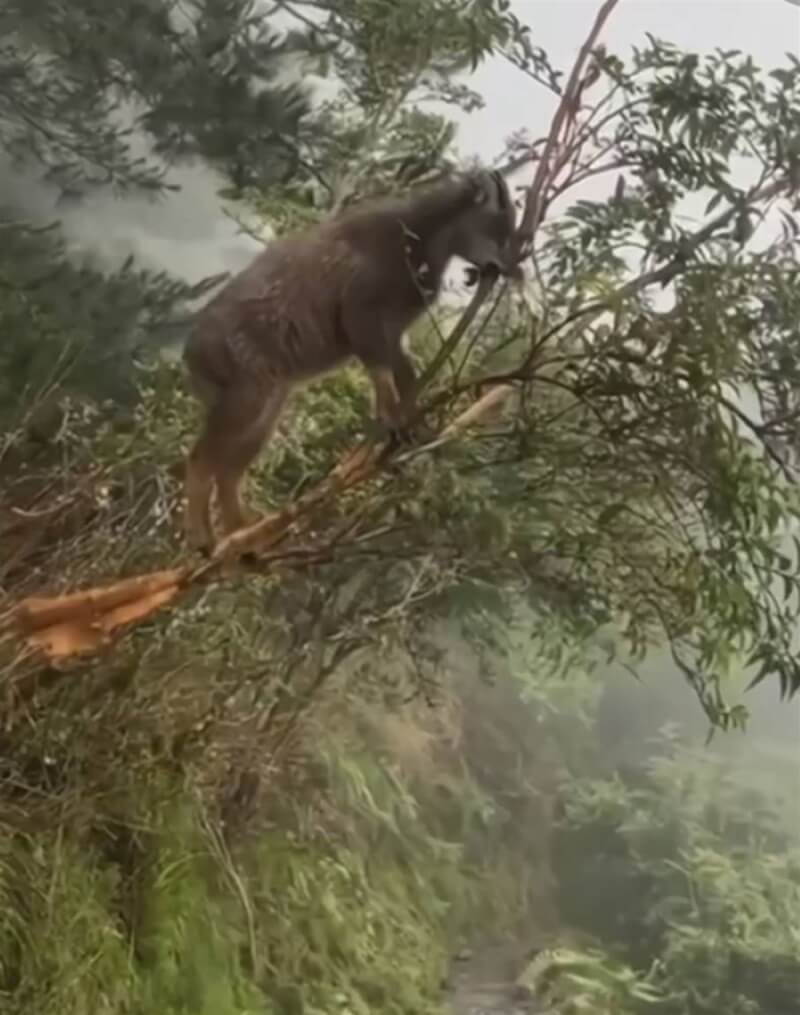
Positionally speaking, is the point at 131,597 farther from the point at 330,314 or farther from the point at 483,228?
the point at 483,228

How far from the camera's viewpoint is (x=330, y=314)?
132cm

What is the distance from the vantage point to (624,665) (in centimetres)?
161

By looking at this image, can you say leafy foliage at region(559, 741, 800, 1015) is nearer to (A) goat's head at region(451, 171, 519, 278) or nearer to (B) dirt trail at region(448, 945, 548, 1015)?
(B) dirt trail at region(448, 945, 548, 1015)

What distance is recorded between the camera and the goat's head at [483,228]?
1324mm

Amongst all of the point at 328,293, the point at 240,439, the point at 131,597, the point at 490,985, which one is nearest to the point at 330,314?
the point at 328,293

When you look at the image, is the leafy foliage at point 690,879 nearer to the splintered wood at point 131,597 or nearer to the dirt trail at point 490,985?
the dirt trail at point 490,985

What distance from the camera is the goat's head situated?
1.32 meters

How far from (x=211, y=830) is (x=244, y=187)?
594 mm

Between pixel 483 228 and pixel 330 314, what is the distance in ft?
0.46

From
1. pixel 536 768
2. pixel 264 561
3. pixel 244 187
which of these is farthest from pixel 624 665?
pixel 244 187

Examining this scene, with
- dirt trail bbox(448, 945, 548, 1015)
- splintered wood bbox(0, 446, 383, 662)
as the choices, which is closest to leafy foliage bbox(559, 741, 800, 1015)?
dirt trail bbox(448, 945, 548, 1015)

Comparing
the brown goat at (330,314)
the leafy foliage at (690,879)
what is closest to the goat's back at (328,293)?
the brown goat at (330,314)

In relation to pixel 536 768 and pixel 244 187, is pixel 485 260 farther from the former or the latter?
pixel 536 768

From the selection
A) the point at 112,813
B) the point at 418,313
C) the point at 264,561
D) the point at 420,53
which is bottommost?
the point at 112,813
